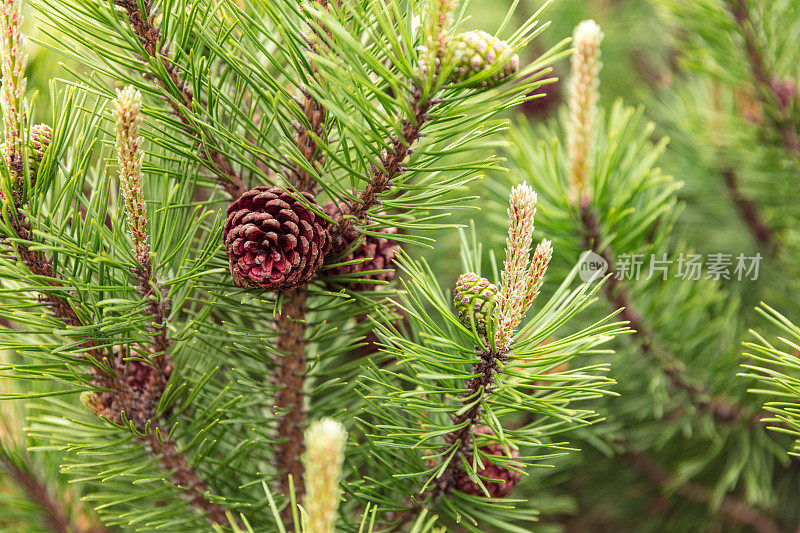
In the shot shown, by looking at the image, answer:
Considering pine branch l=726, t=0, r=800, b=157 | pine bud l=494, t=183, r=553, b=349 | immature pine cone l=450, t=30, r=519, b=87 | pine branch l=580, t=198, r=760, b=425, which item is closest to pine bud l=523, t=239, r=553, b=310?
pine bud l=494, t=183, r=553, b=349

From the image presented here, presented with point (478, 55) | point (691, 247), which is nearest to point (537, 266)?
point (478, 55)

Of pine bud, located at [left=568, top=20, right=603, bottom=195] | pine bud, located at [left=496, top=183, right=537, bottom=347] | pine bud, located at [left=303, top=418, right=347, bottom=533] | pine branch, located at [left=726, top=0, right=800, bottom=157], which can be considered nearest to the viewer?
pine bud, located at [left=303, top=418, right=347, bottom=533]

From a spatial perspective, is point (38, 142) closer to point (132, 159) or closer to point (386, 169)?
point (132, 159)

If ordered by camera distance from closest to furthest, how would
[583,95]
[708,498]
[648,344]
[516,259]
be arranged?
[516,259] < [583,95] < [648,344] < [708,498]

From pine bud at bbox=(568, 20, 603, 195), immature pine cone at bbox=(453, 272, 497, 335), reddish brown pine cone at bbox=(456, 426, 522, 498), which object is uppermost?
pine bud at bbox=(568, 20, 603, 195)

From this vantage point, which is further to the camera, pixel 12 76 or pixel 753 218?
pixel 753 218

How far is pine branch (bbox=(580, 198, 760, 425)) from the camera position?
0.59 m

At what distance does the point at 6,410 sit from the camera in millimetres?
557

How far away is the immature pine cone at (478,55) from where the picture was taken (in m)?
0.31

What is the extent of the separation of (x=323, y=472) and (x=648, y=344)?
481 mm

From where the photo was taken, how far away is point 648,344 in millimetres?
643

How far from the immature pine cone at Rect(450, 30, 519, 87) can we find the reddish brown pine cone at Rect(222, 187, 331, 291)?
0.12 meters

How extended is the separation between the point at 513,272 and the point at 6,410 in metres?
0.47

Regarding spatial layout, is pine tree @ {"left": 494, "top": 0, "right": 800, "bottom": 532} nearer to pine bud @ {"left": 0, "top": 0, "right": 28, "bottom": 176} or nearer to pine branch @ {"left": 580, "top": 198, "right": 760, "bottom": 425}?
pine branch @ {"left": 580, "top": 198, "right": 760, "bottom": 425}
